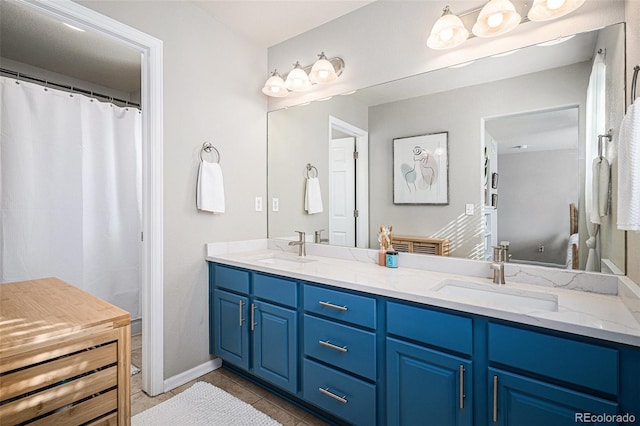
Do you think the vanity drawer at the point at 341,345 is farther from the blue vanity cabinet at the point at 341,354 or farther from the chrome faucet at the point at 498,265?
the chrome faucet at the point at 498,265

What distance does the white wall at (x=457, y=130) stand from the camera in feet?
4.98

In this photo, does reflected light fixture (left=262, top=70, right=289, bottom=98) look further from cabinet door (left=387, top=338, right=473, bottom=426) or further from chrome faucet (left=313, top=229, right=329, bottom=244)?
cabinet door (left=387, top=338, right=473, bottom=426)

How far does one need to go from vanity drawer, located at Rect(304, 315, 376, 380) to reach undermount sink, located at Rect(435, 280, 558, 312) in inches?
17.3

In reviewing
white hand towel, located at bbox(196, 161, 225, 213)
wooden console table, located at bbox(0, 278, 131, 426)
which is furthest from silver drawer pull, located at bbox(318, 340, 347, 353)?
white hand towel, located at bbox(196, 161, 225, 213)

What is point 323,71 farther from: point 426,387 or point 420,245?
point 426,387

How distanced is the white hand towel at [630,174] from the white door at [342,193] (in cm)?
147

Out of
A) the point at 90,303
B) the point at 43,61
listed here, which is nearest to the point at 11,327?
the point at 90,303

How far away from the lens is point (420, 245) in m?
1.95

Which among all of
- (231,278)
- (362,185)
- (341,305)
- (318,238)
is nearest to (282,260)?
(318,238)

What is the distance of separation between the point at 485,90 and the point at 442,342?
134 centimetres

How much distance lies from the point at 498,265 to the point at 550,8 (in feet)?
3.95

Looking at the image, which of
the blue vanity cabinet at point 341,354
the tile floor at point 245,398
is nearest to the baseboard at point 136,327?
the tile floor at point 245,398

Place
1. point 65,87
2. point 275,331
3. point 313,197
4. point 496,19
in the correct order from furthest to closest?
point 65,87
point 313,197
point 275,331
point 496,19

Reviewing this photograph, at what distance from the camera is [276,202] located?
272 centimetres
